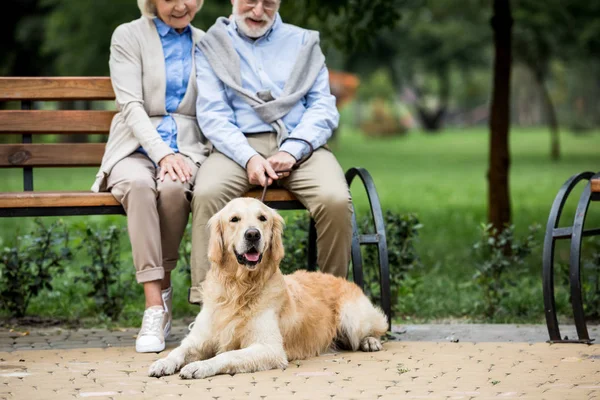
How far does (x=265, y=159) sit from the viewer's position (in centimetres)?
568

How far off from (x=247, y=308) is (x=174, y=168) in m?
1.09

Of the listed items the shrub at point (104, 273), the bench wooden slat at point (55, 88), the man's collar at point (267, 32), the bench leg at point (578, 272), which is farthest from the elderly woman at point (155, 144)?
the bench leg at point (578, 272)

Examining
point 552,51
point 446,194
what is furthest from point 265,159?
point 552,51

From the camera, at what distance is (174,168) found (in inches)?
219

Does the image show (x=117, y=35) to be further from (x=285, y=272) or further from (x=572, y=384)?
(x=572, y=384)

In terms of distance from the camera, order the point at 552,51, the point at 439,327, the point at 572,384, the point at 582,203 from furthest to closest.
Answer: the point at 552,51, the point at 439,327, the point at 582,203, the point at 572,384

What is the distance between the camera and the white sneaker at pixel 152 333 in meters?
5.28

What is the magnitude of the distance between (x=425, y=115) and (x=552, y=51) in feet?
118

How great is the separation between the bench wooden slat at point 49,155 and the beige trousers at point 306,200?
3.18 ft

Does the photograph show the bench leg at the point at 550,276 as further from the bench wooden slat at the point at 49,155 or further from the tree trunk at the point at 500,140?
the tree trunk at the point at 500,140

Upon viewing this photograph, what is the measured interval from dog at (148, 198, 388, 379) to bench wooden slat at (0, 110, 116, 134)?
1575 mm

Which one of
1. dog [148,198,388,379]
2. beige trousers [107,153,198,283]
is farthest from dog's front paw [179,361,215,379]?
beige trousers [107,153,198,283]

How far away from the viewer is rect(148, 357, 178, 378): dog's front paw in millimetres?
4578

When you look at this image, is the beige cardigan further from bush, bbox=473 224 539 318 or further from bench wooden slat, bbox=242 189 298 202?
bush, bbox=473 224 539 318
